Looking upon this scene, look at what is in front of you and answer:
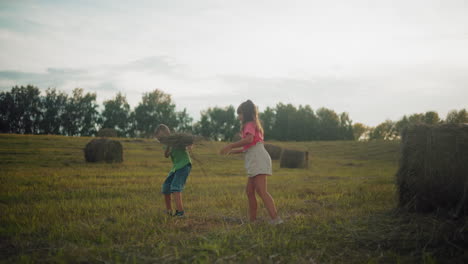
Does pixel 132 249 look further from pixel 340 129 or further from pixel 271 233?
pixel 340 129

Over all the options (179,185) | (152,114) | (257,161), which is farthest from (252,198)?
(152,114)

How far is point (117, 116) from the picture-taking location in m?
79.9

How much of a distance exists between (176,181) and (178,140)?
0.81 meters

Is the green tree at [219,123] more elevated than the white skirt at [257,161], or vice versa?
the green tree at [219,123]

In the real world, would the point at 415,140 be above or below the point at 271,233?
above

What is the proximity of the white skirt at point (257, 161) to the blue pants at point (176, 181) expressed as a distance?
143cm

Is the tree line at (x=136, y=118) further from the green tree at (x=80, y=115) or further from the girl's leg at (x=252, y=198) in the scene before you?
the girl's leg at (x=252, y=198)

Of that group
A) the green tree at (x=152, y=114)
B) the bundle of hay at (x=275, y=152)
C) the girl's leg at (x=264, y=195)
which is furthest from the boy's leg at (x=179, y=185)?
the green tree at (x=152, y=114)

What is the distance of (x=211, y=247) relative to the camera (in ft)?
14.0

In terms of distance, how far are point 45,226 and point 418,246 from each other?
5.52 metres

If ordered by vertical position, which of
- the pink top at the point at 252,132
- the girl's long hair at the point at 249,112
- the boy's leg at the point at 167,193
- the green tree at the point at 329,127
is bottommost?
the boy's leg at the point at 167,193

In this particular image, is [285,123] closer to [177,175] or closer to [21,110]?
[21,110]

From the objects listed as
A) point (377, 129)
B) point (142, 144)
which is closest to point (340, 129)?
point (377, 129)

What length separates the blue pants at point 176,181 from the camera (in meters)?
6.45
